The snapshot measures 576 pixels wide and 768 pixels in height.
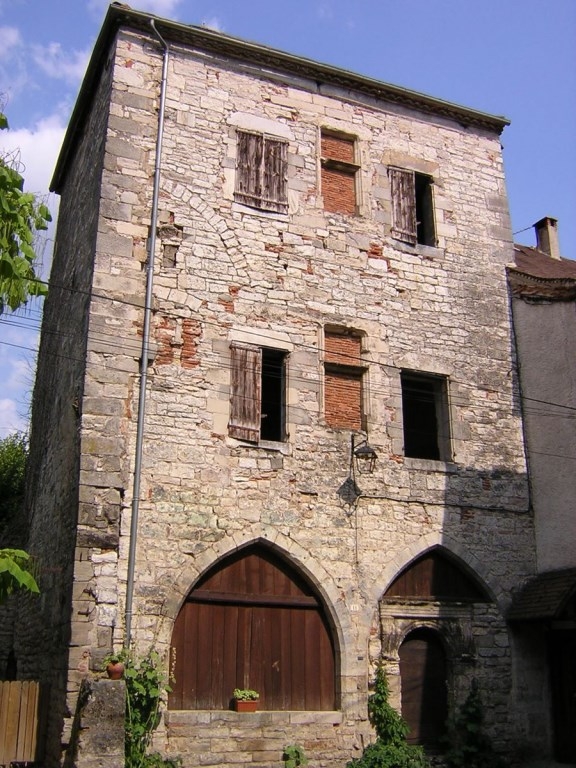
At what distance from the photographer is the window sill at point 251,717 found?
9.31m

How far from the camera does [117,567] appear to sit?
937cm

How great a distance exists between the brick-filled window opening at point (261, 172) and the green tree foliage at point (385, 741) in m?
6.43

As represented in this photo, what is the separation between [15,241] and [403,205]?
7663mm

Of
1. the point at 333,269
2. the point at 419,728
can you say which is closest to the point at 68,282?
the point at 333,269

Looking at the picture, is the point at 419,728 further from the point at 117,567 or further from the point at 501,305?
the point at 501,305

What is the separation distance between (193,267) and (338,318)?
2141 mm

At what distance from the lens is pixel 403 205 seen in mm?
12695

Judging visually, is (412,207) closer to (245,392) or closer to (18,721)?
(245,392)

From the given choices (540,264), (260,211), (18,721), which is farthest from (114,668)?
(540,264)

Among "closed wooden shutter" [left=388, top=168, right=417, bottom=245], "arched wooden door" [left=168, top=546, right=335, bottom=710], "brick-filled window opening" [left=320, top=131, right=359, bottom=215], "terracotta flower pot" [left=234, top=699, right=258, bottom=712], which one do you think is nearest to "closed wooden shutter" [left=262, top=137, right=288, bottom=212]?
"brick-filled window opening" [left=320, top=131, right=359, bottom=215]

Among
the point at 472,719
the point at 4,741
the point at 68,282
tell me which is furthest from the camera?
the point at 68,282

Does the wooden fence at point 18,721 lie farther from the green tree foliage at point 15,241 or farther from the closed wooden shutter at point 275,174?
the closed wooden shutter at point 275,174

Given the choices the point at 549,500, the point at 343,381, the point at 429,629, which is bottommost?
the point at 429,629

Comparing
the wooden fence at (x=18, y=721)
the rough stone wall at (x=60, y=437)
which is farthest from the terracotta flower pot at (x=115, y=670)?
the wooden fence at (x=18, y=721)
